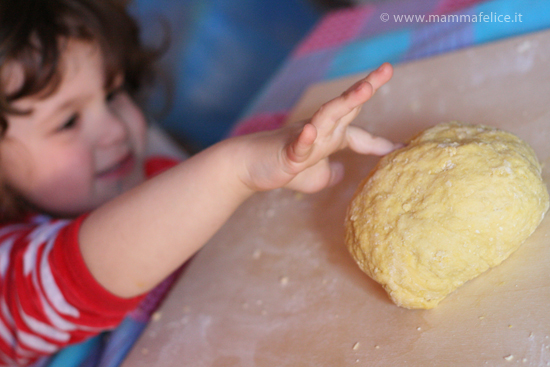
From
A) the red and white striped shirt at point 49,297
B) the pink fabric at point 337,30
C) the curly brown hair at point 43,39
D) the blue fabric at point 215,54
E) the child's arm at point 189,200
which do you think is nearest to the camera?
the child's arm at point 189,200

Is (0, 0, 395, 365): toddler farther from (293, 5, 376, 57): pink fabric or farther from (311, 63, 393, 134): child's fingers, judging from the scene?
(293, 5, 376, 57): pink fabric

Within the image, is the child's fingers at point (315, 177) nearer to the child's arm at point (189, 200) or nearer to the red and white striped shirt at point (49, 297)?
the child's arm at point (189, 200)

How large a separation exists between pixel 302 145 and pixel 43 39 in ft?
2.30

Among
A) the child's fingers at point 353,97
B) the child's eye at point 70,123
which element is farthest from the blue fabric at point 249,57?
the child's fingers at point 353,97

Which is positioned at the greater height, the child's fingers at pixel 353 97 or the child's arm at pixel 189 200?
the child's fingers at pixel 353 97

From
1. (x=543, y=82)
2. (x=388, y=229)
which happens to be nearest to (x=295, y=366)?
(x=388, y=229)

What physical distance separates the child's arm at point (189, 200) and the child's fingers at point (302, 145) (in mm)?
23

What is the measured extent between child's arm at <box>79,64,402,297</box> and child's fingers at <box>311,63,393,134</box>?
0.18 ft

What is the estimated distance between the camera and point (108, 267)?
721 millimetres

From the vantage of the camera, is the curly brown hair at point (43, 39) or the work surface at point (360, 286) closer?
the work surface at point (360, 286)

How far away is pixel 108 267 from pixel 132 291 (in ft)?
0.21

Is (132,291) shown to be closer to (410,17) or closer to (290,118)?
(290,118)

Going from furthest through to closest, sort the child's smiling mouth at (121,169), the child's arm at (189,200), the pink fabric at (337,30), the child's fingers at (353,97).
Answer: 1. the pink fabric at (337,30)
2. the child's smiling mouth at (121,169)
3. the child's arm at (189,200)
4. the child's fingers at (353,97)

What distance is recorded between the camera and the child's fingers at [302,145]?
0.48 m
